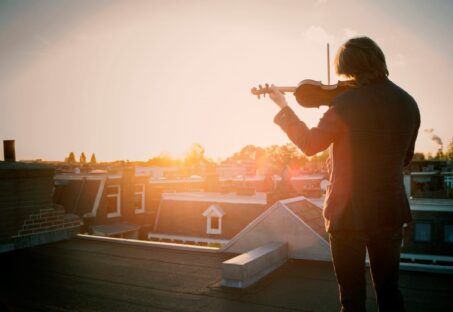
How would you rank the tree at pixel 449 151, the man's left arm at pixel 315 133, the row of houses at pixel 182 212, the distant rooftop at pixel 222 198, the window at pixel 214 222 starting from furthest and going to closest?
the tree at pixel 449 151 < the window at pixel 214 222 < the distant rooftop at pixel 222 198 < the row of houses at pixel 182 212 < the man's left arm at pixel 315 133

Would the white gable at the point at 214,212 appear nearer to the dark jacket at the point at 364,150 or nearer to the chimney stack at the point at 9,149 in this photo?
the chimney stack at the point at 9,149

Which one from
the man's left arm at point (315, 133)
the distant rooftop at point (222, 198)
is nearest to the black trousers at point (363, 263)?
the man's left arm at point (315, 133)

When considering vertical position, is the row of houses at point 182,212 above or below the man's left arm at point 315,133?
below

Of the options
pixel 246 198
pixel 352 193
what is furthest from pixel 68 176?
pixel 352 193

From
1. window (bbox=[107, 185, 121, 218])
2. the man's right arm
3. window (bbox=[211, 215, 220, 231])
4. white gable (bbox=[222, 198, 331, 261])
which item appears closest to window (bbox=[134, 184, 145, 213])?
window (bbox=[107, 185, 121, 218])

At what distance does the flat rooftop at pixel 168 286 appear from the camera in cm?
412

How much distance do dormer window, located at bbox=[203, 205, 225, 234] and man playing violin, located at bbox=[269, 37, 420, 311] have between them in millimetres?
23436

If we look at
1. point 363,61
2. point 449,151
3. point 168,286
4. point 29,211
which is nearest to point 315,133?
point 363,61

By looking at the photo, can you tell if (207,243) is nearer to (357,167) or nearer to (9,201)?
(9,201)

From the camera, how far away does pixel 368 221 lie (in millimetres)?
1968

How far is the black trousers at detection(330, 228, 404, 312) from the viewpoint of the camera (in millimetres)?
2006

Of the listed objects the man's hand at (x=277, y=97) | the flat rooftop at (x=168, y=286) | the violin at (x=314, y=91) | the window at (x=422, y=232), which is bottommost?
the window at (x=422, y=232)

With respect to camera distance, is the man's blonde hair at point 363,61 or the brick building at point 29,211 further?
the brick building at point 29,211

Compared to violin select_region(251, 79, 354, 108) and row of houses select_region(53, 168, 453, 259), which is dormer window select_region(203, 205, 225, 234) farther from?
violin select_region(251, 79, 354, 108)
